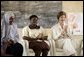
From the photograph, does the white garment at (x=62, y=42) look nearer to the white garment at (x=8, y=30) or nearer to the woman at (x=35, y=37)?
the woman at (x=35, y=37)

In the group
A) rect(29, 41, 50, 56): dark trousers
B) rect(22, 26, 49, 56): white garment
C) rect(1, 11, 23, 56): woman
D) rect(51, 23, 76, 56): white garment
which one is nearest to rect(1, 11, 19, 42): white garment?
rect(1, 11, 23, 56): woman

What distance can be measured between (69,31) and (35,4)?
591 millimetres

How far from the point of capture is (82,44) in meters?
10.2

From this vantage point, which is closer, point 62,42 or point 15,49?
point 15,49

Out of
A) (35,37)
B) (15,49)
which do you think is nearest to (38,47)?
(35,37)

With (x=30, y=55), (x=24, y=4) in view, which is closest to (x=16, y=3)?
(x=24, y=4)

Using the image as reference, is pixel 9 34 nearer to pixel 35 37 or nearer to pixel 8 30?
pixel 8 30

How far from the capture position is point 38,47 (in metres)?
10.2

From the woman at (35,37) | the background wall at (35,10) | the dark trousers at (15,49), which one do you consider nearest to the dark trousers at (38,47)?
the woman at (35,37)

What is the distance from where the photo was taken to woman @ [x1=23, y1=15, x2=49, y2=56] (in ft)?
33.4

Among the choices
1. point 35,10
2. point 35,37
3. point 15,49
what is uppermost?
point 35,10

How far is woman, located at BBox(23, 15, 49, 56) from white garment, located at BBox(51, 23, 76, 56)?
15 centimetres

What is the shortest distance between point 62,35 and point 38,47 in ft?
1.22

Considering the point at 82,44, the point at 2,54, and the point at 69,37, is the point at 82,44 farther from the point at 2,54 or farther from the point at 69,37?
the point at 2,54
